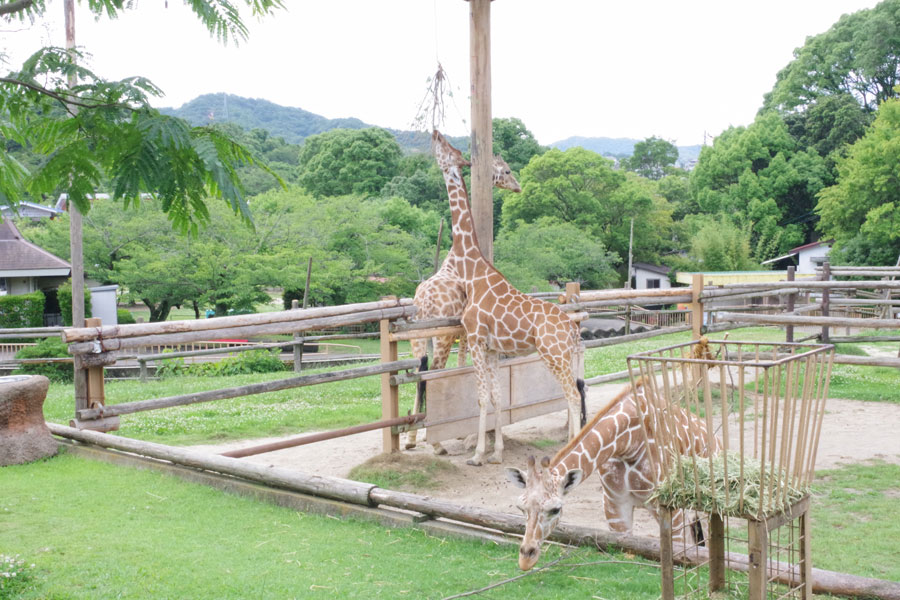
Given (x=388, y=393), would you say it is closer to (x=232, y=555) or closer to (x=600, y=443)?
(x=232, y=555)

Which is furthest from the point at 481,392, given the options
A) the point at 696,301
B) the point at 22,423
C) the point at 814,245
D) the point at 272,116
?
the point at 272,116

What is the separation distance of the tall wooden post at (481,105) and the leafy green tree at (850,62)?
137 ft

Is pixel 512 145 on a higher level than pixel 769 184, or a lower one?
higher

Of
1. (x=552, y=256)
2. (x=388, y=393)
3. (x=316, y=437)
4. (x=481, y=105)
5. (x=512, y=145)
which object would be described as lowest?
(x=316, y=437)

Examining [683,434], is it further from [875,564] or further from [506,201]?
[506,201]

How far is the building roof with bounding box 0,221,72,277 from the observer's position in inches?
976

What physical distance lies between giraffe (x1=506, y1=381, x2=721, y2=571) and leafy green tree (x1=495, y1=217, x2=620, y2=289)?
75.2 feet

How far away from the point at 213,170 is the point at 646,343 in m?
17.6

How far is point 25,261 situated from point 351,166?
69.1 feet

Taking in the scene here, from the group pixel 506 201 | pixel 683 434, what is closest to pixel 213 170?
pixel 683 434

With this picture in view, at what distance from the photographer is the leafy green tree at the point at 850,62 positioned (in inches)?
1660

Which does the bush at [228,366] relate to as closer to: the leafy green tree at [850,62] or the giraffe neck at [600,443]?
the giraffe neck at [600,443]

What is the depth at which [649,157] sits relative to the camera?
63.8 metres

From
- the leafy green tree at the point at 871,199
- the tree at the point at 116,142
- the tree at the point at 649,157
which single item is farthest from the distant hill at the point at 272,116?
the tree at the point at 116,142
